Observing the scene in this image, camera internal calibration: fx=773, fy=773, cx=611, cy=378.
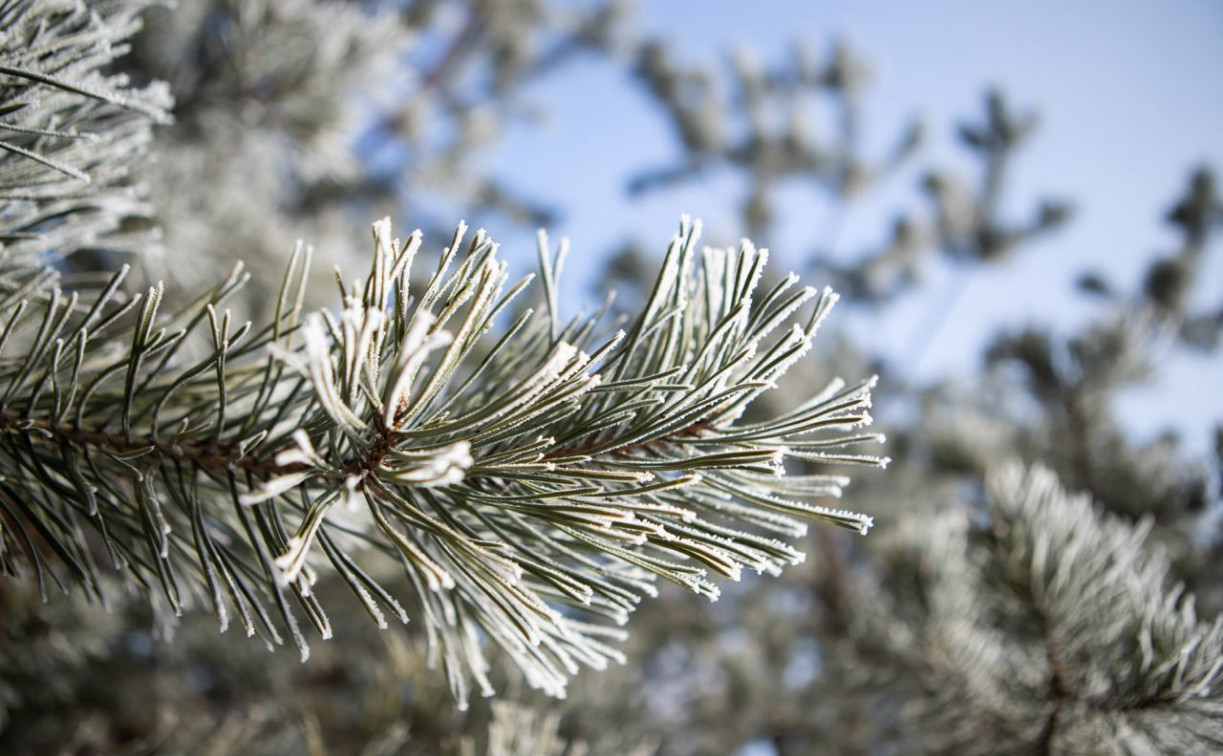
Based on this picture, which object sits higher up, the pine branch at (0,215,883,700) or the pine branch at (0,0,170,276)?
the pine branch at (0,0,170,276)

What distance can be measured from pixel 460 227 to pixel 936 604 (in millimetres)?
965

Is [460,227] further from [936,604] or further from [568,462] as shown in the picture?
[936,604]

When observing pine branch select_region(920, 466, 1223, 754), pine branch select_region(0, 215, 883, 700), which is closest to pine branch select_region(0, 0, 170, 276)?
pine branch select_region(0, 215, 883, 700)

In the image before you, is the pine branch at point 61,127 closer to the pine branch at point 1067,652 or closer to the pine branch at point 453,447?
the pine branch at point 453,447

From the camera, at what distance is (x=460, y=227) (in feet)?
1.29

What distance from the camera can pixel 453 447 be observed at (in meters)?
0.39

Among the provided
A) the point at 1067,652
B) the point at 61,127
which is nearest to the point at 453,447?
the point at 61,127

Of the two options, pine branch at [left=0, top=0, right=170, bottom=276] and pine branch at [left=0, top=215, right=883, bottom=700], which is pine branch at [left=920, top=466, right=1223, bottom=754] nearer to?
pine branch at [left=0, top=215, right=883, bottom=700]

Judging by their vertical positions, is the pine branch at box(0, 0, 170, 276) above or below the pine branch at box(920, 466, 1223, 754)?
above

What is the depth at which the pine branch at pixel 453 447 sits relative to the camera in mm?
410

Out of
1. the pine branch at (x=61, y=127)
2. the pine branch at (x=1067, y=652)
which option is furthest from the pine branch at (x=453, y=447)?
the pine branch at (x=1067, y=652)

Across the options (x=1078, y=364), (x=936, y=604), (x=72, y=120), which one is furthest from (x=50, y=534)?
(x=1078, y=364)

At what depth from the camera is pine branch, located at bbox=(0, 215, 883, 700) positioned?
1.34 ft

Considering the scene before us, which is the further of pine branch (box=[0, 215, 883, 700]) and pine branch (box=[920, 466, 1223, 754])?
pine branch (box=[920, 466, 1223, 754])
